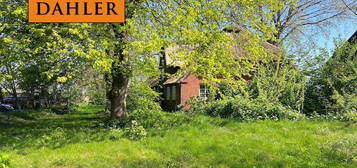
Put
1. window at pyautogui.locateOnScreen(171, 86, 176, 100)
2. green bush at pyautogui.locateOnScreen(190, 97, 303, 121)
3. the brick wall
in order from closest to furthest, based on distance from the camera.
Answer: green bush at pyautogui.locateOnScreen(190, 97, 303, 121) → the brick wall → window at pyautogui.locateOnScreen(171, 86, 176, 100)

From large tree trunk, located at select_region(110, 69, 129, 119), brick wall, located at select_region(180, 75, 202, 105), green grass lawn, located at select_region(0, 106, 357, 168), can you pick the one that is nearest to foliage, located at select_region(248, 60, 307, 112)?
green grass lawn, located at select_region(0, 106, 357, 168)

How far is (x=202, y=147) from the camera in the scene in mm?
9211

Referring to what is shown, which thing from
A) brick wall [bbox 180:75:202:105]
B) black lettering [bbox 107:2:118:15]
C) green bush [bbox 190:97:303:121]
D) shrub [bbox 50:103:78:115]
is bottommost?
shrub [bbox 50:103:78:115]

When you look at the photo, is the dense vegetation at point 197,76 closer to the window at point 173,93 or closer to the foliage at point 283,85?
the foliage at point 283,85

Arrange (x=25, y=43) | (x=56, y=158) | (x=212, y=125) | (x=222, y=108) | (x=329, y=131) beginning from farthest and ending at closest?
(x=222, y=108) → (x=212, y=125) → (x=329, y=131) → (x=25, y=43) → (x=56, y=158)

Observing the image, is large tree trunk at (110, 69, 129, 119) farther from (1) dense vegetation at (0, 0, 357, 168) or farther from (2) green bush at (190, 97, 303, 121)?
(2) green bush at (190, 97, 303, 121)

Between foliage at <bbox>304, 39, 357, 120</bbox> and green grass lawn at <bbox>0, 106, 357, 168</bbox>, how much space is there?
8.15 ft

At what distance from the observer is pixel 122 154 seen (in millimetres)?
8680

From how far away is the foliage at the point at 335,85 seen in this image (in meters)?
14.6

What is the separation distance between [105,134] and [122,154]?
2.56 meters

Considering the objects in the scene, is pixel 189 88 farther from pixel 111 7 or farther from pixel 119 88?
pixel 111 7

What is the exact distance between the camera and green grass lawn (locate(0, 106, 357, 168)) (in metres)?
7.96

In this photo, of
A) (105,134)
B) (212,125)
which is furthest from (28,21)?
(212,125)

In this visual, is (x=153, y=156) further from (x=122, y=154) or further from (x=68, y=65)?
(x=68, y=65)
